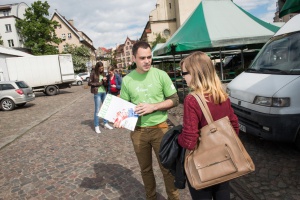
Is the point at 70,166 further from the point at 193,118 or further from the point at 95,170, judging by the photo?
the point at 193,118

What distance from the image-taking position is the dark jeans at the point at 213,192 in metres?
1.98

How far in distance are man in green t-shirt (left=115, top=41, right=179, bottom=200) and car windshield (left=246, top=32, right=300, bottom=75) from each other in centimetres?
256

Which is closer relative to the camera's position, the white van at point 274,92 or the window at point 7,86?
the white van at point 274,92

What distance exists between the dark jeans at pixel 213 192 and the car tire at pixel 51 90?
2115cm

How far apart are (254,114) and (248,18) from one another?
6457mm

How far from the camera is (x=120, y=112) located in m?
2.59

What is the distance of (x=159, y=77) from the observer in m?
2.69

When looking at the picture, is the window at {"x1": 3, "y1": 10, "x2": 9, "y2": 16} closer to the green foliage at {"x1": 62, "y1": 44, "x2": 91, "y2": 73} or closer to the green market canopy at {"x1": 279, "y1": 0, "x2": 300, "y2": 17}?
the green foliage at {"x1": 62, "y1": 44, "x2": 91, "y2": 73}

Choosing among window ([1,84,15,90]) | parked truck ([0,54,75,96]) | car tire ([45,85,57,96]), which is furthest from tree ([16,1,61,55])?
window ([1,84,15,90])

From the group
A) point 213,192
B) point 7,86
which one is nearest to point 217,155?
point 213,192

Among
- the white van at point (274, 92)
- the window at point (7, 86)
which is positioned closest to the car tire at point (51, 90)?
the window at point (7, 86)

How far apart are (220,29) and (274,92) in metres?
4.94

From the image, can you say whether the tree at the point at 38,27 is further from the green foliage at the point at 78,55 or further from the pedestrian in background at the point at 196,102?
the pedestrian in background at the point at 196,102

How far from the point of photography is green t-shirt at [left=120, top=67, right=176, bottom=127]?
2.63 metres
